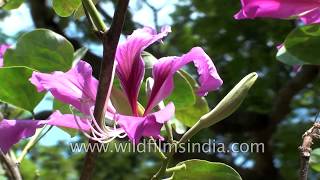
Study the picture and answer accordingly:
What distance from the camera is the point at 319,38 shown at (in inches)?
31.9

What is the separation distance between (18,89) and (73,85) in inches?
6.4

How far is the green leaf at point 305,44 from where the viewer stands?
806 mm

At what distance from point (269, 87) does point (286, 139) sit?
0.42 metres

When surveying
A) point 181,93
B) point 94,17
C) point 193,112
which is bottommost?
point 193,112

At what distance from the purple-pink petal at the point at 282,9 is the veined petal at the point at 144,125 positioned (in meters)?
0.14

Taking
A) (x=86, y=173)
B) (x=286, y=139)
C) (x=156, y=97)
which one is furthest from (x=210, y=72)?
(x=286, y=139)

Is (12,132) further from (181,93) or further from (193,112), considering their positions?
(193,112)

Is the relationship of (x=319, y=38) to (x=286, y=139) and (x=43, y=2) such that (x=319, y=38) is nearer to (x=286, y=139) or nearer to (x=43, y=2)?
(x=286, y=139)

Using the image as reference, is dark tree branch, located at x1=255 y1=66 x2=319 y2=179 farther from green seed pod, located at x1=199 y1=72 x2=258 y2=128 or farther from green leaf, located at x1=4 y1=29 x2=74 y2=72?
green seed pod, located at x1=199 y1=72 x2=258 y2=128

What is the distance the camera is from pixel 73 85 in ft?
2.45

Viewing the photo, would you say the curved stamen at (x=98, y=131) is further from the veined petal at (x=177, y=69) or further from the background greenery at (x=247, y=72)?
the background greenery at (x=247, y=72)

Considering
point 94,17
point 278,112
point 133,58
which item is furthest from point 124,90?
point 278,112

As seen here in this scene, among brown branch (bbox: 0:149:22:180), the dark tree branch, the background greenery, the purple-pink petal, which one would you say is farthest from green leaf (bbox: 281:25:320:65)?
the background greenery

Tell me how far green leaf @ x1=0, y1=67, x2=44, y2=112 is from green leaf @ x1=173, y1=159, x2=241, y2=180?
24 centimetres
